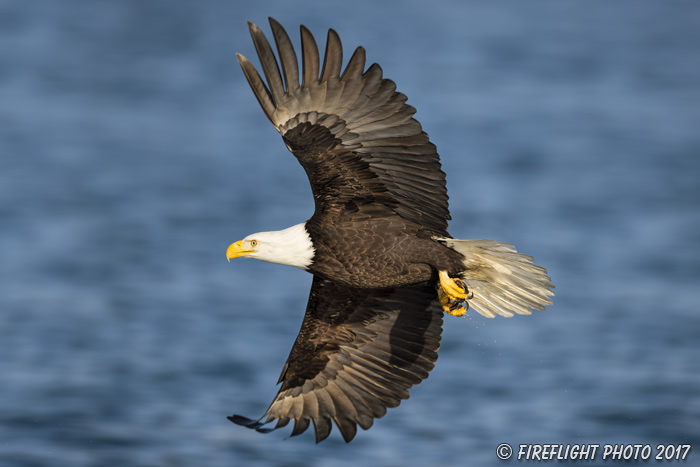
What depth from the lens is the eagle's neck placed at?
7500 millimetres

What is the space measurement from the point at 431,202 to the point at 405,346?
3.82 feet

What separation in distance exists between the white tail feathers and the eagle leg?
0.54 feet

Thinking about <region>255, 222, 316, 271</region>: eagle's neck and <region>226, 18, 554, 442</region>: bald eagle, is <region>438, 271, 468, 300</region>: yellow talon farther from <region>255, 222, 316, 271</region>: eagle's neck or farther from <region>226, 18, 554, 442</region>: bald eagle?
<region>255, 222, 316, 271</region>: eagle's neck

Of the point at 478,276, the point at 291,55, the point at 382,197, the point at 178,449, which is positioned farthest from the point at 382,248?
the point at 178,449

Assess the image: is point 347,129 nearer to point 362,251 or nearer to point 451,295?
point 362,251

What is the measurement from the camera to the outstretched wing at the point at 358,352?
7883 mm

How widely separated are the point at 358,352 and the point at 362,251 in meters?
0.99

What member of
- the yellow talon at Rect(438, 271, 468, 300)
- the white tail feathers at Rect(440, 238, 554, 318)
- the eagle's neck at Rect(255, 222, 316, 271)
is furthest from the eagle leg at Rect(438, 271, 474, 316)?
the eagle's neck at Rect(255, 222, 316, 271)

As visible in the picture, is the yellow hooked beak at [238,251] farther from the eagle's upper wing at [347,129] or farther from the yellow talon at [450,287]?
the yellow talon at [450,287]

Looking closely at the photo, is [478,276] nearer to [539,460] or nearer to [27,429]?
[539,460]

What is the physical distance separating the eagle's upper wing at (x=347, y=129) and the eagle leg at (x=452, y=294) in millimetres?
474

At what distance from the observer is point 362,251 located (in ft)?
24.4

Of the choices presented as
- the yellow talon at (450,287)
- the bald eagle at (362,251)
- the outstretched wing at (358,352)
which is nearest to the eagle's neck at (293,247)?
the bald eagle at (362,251)

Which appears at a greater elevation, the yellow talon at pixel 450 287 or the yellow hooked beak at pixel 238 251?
the yellow hooked beak at pixel 238 251
